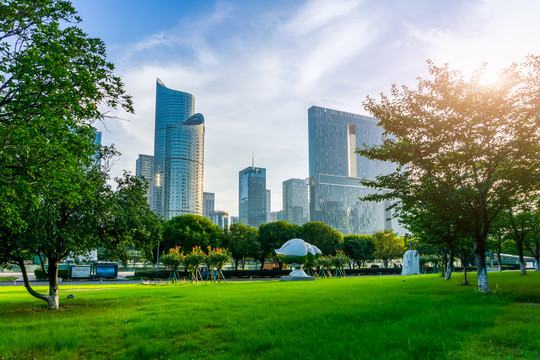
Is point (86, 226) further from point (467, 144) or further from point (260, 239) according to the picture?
point (260, 239)

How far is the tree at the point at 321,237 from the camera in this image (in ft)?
231

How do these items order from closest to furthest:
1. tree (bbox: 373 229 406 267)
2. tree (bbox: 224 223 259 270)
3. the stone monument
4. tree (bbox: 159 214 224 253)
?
1. the stone monument
2. tree (bbox: 159 214 224 253)
3. tree (bbox: 224 223 259 270)
4. tree (bbox: 373 229 406 267)

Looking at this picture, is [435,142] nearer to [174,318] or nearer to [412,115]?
[412,115]

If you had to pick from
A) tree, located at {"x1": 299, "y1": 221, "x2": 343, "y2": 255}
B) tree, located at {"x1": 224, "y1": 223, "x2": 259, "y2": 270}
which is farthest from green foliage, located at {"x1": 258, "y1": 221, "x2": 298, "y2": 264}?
tree, located at {"x1": 299, "y1": 221, "x2": 343, "y2": 255}

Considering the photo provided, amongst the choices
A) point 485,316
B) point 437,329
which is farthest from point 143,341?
point 485,316

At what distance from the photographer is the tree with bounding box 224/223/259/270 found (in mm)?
62375

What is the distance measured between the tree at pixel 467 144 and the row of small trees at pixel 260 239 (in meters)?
42.6

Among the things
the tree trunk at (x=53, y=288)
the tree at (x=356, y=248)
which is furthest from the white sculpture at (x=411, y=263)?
the tree trunk at (x=53, y=288)

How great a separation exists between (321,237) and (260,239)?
493 inches

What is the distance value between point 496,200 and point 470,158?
3.77 meters

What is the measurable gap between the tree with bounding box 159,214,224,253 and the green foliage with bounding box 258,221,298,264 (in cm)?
836

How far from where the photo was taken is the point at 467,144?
15.7 m

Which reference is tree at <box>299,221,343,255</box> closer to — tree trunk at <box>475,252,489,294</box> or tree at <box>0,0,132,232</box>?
tree trunk at <box>475,252,489,294</box>

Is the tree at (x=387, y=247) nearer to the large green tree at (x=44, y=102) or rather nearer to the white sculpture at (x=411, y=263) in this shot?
the white sculpture at (x=411, y=263)
